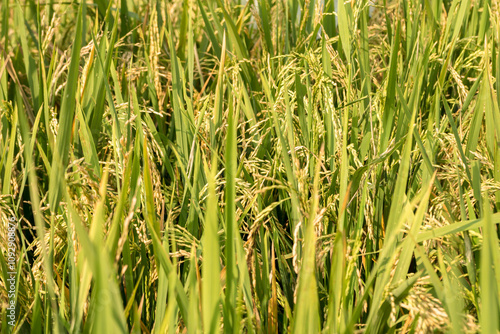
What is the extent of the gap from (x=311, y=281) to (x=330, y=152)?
0.43 m

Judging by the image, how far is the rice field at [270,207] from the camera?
65 centimetres

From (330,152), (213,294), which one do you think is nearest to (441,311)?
(213,294)

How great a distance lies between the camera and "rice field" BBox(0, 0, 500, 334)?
65 cm

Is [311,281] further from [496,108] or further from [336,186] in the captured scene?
[496,108]

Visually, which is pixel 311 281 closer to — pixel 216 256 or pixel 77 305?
pixel 216 256

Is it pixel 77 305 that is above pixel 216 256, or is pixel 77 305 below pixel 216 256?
below

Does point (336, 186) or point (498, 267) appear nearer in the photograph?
point (498, 267)

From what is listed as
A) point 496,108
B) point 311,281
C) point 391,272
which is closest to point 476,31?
point 496,108

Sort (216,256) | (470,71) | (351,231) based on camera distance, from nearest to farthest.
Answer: (216,256) < (351,231) < (470,71)

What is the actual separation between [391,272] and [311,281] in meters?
0.20

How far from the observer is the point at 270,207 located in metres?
0.74

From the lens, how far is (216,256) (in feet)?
2.00

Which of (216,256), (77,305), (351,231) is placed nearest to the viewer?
(216,256)

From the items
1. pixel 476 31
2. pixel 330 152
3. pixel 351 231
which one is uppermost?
pixel 476 31
